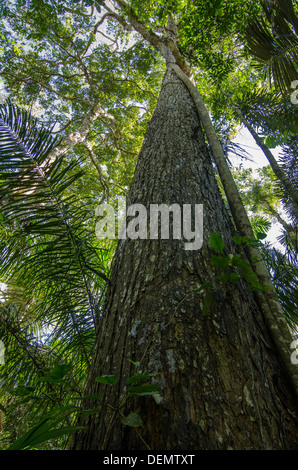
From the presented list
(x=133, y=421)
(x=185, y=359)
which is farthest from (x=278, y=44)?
(x=133, y=421)

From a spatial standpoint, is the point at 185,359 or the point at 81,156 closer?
the point at 185,359

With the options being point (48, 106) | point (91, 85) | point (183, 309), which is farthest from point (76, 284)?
point (48, 106)

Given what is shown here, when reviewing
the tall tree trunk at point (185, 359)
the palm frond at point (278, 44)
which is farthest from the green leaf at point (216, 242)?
the palm frond at point (278, 44)

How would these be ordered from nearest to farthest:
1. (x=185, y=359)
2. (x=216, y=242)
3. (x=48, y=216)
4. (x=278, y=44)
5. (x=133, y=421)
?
(x=133, y=421) < (x=185, y=359) < (x=216, y=242) < (x=48, y=216) < (x=278, y=44)

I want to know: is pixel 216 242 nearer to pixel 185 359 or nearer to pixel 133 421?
pixel 185 359

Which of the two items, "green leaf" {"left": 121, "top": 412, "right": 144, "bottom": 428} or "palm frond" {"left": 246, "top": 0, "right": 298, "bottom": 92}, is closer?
"green leaf" {"left": 121, "top": 412, "right": 144, "bottom": 428}

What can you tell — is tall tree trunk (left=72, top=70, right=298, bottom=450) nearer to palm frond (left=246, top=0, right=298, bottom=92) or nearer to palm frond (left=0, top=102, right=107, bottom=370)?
palm frond (left=0, top=102, right=107, bottom=370)

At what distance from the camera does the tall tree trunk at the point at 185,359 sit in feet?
2.44

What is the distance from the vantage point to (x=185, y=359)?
2.93 feet

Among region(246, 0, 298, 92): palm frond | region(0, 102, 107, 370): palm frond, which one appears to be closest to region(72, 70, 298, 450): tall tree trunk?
region(0, 102, 107, 370): palm frond

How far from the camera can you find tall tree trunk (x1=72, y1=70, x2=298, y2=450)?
743mm

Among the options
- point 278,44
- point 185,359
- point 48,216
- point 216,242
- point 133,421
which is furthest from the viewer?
point 278,44

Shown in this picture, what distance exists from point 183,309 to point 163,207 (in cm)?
71

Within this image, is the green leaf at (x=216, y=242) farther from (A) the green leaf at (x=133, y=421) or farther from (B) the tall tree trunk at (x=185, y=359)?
(A) the green leaf at (x=133, y=421)
